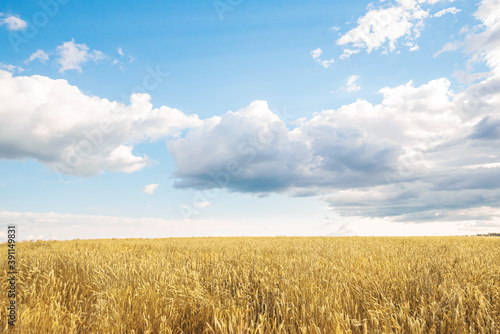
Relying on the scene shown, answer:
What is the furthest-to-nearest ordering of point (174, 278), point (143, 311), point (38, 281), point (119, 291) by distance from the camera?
1. point (38, 281)
2. point (174, 278)
3. point (119, 291)
4. point (143, 311)

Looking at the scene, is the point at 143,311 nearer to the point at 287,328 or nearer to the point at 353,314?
the point at 287,328

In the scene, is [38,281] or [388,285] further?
[38,281]

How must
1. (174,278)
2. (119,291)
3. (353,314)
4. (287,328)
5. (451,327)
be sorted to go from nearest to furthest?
(451,327) < (287,328) < (353,314) < (119,291) < (174,278)

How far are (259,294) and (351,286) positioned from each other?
4.37 ft

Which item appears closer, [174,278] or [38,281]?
[174,278]

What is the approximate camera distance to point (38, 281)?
631 cm

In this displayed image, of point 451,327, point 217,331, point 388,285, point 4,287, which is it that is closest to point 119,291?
point 217,331

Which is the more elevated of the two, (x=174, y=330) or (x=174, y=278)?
(x=174, y=278)

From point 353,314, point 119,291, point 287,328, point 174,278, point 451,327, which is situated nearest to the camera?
point 451,327

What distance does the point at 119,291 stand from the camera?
4.42 meters

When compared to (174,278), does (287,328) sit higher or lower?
lower

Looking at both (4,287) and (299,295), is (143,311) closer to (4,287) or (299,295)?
(299,295)

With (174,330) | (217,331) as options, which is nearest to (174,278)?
(174,330)

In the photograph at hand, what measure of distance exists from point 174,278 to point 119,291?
0.91m
